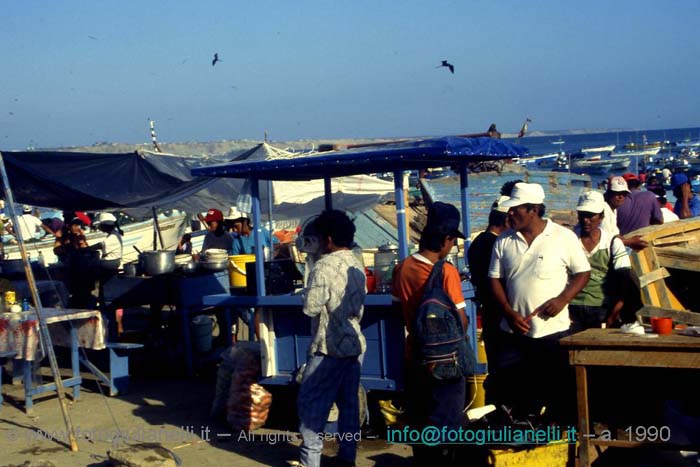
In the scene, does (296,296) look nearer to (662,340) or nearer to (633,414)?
(633,414)

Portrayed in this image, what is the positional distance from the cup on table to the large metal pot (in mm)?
6584

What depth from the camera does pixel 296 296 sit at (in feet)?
22.5

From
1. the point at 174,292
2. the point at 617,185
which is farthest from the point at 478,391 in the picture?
the point at 174,292

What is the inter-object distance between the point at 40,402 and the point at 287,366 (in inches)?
124

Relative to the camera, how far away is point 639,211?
8.55 m

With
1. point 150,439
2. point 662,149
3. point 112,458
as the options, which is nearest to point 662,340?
point 112,458

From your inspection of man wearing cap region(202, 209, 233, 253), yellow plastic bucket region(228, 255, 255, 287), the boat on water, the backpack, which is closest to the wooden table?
the backpack

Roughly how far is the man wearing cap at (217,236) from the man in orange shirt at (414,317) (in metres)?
5.70

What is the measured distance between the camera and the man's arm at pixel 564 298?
519 cm

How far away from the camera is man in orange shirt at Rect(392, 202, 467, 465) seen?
4.98 m

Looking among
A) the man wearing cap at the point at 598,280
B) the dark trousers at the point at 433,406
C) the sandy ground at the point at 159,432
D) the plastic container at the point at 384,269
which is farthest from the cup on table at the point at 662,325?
the plastic container at the point at 384,269

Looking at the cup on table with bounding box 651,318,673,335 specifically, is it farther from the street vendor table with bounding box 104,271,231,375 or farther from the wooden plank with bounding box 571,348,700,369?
the street vendor table with bounding box 104,271,231,375

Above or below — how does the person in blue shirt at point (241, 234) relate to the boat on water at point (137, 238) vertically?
above

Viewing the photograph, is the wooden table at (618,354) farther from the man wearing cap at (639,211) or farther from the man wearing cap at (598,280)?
the man wearing cap at (639,211)
